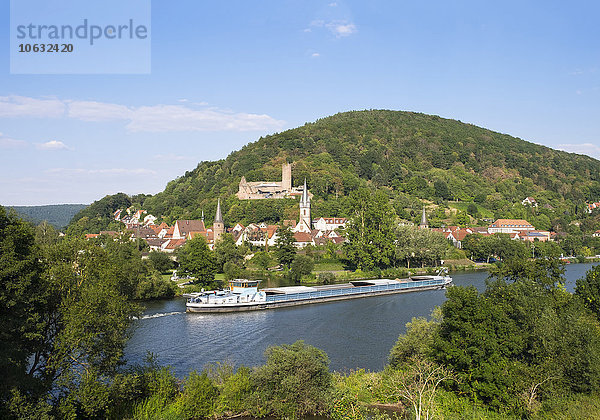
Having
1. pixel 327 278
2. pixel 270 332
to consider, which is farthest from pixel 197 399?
pixel 327 278

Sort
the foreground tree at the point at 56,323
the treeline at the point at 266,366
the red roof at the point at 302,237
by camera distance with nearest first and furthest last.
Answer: the foreground tree at the point at 56,323 < the treeline at the point at 266,366 < the red roof at the point at 302,237

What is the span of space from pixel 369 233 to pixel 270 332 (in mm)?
28604

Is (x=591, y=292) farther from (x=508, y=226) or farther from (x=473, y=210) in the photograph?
(x=473, y=210)

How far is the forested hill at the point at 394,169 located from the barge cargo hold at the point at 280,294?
39.6m

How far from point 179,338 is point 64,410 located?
584 inches

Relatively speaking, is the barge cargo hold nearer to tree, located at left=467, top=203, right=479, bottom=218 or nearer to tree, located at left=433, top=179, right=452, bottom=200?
tree, located at left=467, top=203, right=479, bottom=218

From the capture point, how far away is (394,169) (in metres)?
118

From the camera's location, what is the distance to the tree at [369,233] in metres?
56.8

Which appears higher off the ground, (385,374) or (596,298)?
(596,298)

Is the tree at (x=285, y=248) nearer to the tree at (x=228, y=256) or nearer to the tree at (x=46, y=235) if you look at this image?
the tree at (x=228, y=256)

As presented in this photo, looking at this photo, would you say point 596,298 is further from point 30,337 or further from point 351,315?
point 30,337

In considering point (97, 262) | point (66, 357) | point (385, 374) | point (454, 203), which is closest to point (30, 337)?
point (66, 357)

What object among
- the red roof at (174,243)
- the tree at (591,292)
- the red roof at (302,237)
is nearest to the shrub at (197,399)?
the tree at (591,292)

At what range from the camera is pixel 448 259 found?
2687 inches
